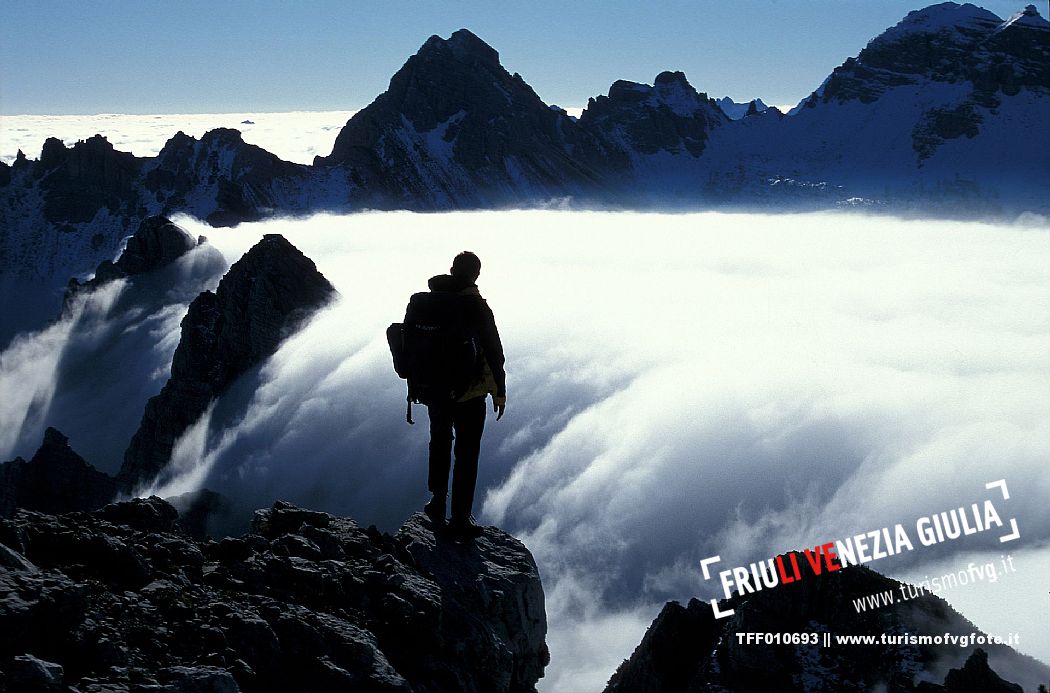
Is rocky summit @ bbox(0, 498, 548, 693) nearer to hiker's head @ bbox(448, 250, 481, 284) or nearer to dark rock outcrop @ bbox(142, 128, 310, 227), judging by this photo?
hiker's head @ bbox(448, 250, 481, 284)

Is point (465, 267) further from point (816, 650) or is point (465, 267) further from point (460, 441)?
point (816, 650)

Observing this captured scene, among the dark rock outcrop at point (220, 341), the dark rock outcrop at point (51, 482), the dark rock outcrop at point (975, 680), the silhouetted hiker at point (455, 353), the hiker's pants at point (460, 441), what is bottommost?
the dark rock outcrop at point (975, 680)

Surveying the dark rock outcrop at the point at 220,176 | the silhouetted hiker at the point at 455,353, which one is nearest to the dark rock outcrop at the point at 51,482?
the silhouetted hiker at the point at 455,353

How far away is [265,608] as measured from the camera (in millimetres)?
7547

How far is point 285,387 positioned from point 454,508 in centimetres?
5768

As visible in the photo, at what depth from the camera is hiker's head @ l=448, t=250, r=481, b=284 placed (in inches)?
370

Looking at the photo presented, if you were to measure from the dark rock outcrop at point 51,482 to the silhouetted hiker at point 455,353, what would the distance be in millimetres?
46521

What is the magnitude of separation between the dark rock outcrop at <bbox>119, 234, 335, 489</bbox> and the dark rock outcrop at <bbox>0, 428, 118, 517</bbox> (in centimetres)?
1074

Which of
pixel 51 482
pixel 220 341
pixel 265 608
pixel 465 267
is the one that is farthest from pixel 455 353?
pixel 220 341

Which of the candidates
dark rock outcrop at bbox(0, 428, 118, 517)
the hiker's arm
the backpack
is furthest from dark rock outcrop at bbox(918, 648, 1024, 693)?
dark rock outcrop at bbox(0, 428, 118, 517)

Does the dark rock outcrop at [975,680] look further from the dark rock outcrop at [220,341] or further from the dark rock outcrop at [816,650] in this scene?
the dark rock outcrop at [220,341]

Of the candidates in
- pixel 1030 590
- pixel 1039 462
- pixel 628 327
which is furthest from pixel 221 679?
pixel 628 327

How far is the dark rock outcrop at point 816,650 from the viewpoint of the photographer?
10023mm

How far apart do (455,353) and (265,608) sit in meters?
3.28
